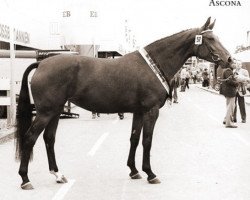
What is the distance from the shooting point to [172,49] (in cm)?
695

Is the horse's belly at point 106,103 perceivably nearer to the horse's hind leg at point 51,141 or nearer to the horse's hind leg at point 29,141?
the horse's hind leg at point 51,141

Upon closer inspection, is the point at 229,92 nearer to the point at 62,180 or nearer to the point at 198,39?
the point at 198,39

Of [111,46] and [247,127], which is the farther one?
[111,46]

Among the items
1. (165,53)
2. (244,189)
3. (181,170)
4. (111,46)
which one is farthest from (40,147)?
(111,46)

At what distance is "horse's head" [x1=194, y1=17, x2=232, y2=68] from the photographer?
6.79m

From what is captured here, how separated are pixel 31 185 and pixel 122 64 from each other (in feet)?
6.68

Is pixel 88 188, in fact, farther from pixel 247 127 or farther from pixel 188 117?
pixel 188 117

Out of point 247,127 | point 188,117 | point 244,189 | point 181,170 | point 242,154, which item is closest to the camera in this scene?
point 244,189

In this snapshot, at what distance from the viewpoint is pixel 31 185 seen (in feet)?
21.2

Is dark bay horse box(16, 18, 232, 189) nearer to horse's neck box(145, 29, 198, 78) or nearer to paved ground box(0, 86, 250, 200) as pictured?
horse's neck box(145, 29, 198, 78)

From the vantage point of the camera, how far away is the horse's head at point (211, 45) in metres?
6.79

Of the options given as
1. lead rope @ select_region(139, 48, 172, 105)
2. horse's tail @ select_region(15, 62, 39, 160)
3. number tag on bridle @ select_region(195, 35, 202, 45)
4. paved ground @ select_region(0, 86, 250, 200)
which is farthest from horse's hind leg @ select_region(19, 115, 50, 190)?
number tag on bridle @ select_region(195, 35, 202, 45)

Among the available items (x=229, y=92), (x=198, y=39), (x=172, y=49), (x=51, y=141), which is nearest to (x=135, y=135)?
(x=51, y=141)

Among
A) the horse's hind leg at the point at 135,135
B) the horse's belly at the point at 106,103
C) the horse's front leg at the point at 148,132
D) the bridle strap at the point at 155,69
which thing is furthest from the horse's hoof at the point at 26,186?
the bridle strap at the point at 155,69
